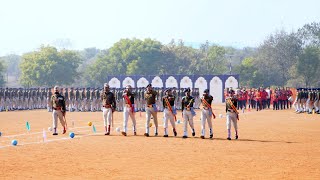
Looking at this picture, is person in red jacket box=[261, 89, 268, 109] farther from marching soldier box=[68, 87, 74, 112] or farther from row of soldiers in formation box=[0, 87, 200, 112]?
marching soldier box=[68, 87, 74, 112]

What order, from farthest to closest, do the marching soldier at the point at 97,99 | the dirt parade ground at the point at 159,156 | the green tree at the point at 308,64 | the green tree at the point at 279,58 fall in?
the green tree at the point at 279,58
the green tree at the point at 308,64
the marching soldier at the point at 97,99
the dirt parade ground at the point at 159,156

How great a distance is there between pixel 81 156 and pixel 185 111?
8.12 meters

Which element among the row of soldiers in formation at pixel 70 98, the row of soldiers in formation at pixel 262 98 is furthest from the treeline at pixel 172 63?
the row of soldiers in formation at pixel 70 98

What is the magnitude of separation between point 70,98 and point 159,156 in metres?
35.4

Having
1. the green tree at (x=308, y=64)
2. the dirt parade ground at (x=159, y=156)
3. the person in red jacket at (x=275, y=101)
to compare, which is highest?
the green tree at (x=308, y=64)

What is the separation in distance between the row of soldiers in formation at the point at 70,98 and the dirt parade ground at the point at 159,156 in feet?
77.1

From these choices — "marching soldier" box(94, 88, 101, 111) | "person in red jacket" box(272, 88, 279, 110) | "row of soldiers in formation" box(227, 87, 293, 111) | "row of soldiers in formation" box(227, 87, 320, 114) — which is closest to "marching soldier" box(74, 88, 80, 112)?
"marching soldier" box(94, 88, 101, 111)

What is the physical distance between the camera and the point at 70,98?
55.4 meters

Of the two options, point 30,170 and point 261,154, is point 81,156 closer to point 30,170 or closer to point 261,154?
point 30,170

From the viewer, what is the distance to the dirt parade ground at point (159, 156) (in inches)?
Result: 666

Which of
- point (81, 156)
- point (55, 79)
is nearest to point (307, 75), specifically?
point (55, 79)

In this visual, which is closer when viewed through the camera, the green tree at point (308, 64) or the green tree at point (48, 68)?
the green tree at point (308, 64)

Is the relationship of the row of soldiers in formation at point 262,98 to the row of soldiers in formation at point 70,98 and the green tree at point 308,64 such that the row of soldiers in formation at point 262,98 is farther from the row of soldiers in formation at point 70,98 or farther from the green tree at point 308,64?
the green tree at point 308,64

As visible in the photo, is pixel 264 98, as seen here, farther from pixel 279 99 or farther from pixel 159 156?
pixel 159 156
